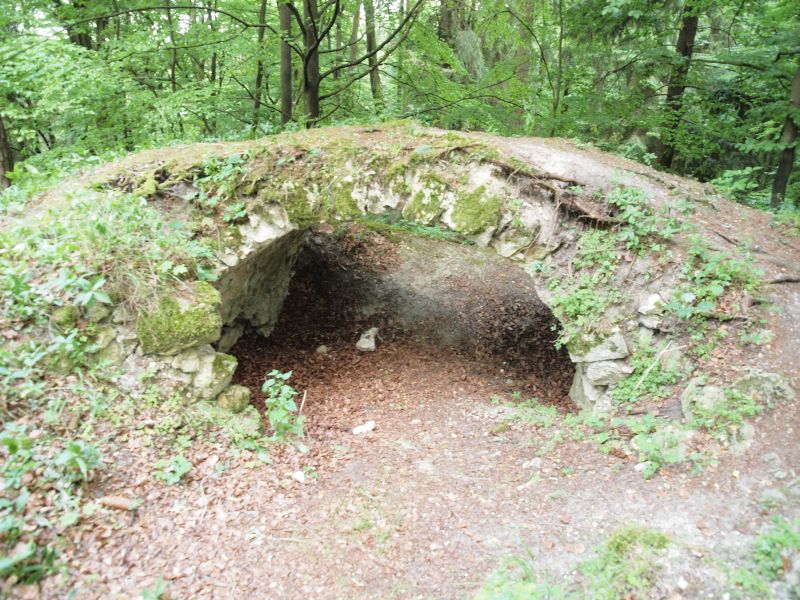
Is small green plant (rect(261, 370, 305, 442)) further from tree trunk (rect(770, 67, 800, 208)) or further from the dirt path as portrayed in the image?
tree trunk (rect(770, 67, 800, 208))

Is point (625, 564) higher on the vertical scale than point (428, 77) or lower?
lower

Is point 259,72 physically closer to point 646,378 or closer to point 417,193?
point 417,193

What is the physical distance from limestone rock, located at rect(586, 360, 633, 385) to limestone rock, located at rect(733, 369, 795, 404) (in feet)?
3.42

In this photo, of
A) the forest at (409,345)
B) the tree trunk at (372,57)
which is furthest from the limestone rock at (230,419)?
the tree trunk at (372,57)

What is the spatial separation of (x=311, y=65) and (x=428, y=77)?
223 cm

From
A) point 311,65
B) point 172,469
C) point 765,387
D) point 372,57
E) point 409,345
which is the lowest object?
point 409,345

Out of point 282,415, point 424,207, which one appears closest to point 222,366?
point 282,415

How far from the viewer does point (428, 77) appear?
915cm

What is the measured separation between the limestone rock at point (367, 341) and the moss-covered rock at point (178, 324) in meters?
3.35

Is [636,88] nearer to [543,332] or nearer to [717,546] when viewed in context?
→ [543,332]

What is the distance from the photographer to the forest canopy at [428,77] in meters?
7.73

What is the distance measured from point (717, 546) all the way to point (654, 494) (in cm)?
62

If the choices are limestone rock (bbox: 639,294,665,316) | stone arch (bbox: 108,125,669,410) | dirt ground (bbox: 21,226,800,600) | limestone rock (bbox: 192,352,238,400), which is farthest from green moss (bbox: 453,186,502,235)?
limestone rock (bbox: 192,352,238,400)

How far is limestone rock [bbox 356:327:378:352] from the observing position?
806 cm
